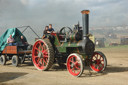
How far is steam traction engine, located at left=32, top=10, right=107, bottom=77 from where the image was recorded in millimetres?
6402

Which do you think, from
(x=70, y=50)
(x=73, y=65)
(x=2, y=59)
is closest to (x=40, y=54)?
(x=70, y=50)

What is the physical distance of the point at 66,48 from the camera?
706 centimetres

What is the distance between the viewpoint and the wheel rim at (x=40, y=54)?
7440 millimetres

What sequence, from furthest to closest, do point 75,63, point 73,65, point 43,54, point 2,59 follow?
point 2,59, point 43,54, point 73,65, point 75,63

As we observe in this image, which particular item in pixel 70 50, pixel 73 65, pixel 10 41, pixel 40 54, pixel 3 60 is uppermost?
pixel 10 41

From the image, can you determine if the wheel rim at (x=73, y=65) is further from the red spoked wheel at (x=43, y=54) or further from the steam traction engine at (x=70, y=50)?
the red spoked wheel at (x=43, y=54)

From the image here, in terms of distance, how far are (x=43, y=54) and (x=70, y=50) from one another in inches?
48.1

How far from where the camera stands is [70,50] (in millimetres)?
7125

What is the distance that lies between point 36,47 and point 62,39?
1.30m

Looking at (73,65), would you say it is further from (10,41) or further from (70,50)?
(10,41)

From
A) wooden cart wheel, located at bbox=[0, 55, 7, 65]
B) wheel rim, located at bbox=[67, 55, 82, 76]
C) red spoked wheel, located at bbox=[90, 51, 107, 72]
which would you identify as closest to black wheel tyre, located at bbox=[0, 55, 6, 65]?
wooden cart wheel, located at bbox=[0, 55, 7, 65]

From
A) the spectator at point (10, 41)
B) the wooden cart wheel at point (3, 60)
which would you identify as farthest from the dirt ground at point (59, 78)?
the wooden cart wheel at point (3, 60)

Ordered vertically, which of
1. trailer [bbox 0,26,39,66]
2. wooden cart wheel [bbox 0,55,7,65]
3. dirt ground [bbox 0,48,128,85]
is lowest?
dirt ground [bbox 0,48,128,85]

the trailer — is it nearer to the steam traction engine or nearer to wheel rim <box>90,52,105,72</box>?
the steam traction engine
